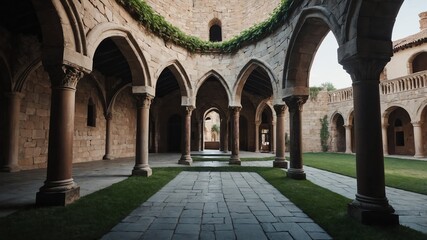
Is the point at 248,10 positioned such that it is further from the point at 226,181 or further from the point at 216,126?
the point at 216,126

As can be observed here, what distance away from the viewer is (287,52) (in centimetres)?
696

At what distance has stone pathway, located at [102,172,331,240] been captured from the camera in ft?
9.78

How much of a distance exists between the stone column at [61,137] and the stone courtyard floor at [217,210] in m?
0.61

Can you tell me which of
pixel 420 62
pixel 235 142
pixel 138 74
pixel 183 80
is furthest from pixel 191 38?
pixel 420 62

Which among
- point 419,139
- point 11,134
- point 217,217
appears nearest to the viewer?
point 217,217

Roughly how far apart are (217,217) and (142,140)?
4.54 metres

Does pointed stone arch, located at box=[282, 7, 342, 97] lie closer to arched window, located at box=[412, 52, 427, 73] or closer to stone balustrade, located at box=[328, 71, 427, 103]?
stone balustrade, located at box=[328, 71, 427, 103]

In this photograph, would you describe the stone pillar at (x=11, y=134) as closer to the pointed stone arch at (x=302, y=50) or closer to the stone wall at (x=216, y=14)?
the stone wall at (x=216, y=14)

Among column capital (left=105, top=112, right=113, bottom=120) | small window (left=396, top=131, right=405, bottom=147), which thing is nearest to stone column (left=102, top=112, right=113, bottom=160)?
column capital (left=105, top=112, right=113, bottom=120)

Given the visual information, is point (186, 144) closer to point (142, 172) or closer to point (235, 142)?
point (235, 142)

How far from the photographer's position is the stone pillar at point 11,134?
7516mm

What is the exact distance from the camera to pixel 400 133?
58.8ft

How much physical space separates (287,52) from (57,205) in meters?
6.44

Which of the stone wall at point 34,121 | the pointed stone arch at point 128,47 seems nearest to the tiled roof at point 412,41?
the pointed stone arch at point 128,47
